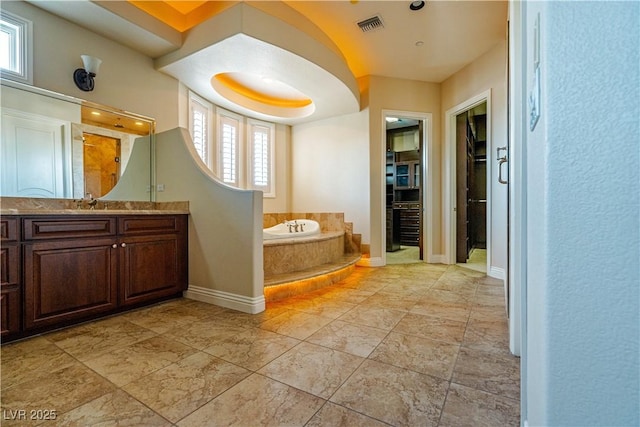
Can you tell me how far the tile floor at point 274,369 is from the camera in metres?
1.16

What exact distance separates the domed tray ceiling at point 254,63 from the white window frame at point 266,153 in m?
0.39

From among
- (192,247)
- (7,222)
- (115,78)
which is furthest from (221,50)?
(7,222)

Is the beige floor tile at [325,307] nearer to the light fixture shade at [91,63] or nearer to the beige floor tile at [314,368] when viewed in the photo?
the beige floor tile at [314,368]

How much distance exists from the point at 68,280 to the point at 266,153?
3.28 m

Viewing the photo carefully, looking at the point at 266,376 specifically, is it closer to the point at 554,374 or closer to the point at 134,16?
the point at 554,374

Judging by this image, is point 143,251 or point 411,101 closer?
point 143,251

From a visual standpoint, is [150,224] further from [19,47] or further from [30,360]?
[19,47]

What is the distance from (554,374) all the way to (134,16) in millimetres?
3511

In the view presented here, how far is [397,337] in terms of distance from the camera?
73.2 inches

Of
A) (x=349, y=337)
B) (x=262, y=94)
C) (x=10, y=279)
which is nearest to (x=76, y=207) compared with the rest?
(x=10, y=279)

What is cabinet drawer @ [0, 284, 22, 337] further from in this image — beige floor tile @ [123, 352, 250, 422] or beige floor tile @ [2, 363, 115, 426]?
beige floor tile @ [123, 352, 250, 422]

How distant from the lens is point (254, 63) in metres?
2.95

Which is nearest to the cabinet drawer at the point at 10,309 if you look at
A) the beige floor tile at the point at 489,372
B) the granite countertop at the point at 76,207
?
the granite countertop at the point at 76,207

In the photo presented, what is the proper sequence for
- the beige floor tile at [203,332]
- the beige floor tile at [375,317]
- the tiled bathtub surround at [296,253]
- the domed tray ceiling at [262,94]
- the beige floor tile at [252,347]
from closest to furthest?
the beige floor tile at [252,347], the beige floor tile at [203,332], the beige floor tile at [375,317], the tiled bathtub surround at [296,253], the domed tray ceiling at [262,94]
